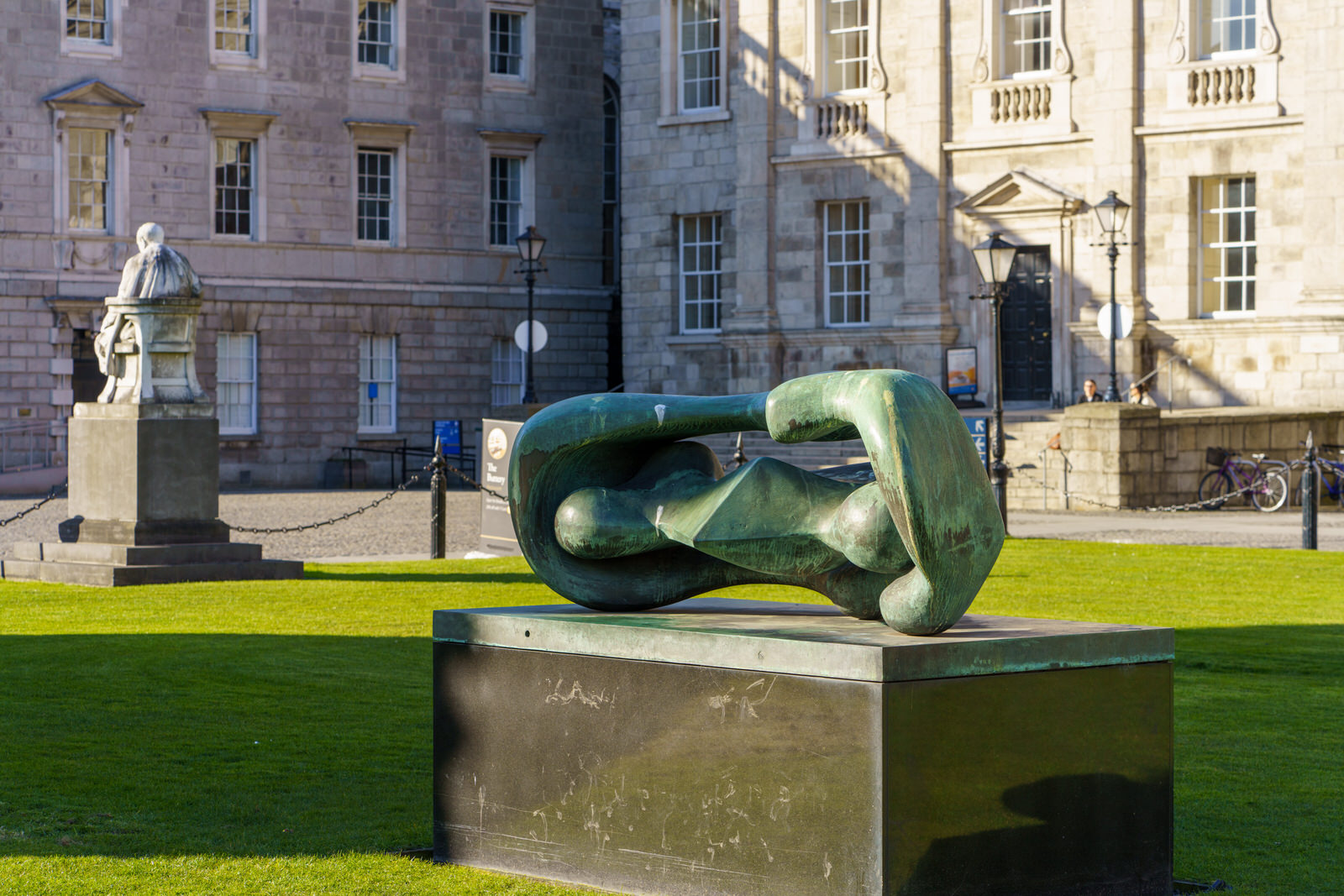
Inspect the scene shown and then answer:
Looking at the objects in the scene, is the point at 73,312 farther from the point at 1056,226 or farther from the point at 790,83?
the point at 1056,226

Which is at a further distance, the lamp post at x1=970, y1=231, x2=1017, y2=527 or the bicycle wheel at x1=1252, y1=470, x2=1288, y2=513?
the bicycle wheel at x1=1252, y1=470, x2=1288, y2=513

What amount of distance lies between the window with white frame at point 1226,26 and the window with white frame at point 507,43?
614 inches

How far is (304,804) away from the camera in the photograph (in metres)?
7.49

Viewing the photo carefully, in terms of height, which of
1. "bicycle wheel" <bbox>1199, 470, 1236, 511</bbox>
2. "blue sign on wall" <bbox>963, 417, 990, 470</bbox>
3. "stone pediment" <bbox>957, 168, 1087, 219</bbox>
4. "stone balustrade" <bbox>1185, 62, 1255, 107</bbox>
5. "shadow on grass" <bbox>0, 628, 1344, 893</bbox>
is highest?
"stone balustrade" <bbox>1185, 62, 1255, 107</bbox>

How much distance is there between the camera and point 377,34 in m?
40.6

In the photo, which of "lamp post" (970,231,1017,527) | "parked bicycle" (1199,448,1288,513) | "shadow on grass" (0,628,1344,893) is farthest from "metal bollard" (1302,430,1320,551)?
"shadow on grass" (0,628,1344,893)

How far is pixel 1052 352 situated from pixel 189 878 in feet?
95.1

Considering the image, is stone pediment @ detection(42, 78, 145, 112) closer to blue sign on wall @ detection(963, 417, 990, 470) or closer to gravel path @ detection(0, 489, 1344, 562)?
gravel path @ detection(0, 489, 1344, 562)

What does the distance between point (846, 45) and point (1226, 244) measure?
8.47m

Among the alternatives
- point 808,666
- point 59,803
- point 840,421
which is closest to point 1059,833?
point 808,666

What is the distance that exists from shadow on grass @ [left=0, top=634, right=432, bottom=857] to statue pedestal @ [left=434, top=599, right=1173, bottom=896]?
980mm

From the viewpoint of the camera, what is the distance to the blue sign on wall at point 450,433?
1561 inches

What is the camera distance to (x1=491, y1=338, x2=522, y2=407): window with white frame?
1667 inches

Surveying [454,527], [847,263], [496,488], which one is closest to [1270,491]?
[847,263]
